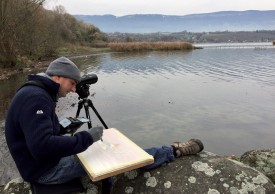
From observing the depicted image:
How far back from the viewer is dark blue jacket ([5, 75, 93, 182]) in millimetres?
3049

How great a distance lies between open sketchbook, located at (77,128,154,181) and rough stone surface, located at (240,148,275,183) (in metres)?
2.38

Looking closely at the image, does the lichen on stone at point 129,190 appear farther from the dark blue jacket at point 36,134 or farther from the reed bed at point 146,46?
the reed bed at point 146,46

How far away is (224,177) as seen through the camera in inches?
157

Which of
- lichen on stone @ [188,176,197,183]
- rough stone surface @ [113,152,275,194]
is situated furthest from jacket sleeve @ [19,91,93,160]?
lichen on stone @ [188,176,197,183]

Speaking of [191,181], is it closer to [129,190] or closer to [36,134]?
[129,190]

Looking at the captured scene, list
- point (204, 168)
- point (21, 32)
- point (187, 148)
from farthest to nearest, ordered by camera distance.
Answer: point (21, 32), point (187, 148), point (204, 168)

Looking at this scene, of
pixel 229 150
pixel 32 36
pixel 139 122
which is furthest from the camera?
pixel 32 36

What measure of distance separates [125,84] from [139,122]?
10.1 meters

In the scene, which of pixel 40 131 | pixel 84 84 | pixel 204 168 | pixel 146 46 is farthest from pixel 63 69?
pixel 146 46

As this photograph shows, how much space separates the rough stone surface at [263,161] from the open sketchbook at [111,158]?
2381 millimetres

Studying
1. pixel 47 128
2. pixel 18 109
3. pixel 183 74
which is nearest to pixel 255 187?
pixel 47 128

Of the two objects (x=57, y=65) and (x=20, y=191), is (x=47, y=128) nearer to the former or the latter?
(x=57, y=65)

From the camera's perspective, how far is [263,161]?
530cm

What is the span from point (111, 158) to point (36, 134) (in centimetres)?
104
